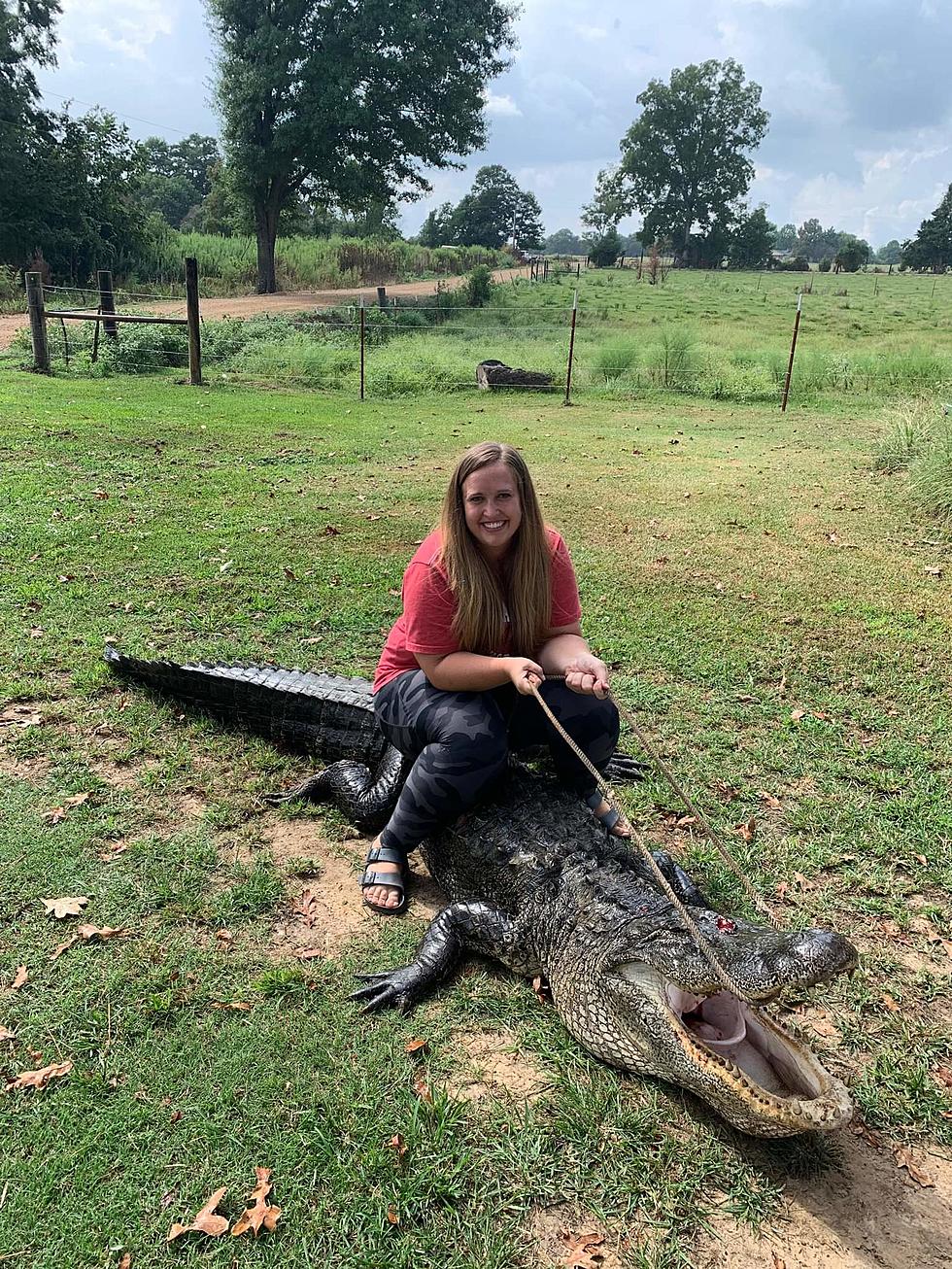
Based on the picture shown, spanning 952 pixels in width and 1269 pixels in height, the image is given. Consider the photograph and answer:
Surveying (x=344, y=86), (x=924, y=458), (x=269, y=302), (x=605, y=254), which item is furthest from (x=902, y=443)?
(x=605, y=254)

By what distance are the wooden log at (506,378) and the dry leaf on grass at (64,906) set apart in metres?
13.5

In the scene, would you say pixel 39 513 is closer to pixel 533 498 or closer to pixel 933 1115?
pixel 533 498

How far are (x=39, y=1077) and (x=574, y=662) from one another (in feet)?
6.38

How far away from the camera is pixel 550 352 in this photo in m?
18.6

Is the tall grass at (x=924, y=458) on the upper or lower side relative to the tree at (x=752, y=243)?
lower

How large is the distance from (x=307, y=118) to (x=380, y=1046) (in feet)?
106

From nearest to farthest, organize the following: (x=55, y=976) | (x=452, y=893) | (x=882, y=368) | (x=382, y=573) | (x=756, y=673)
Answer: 1. (x=55, y=976)
2. (x=452, y=893)
3. (x=756, y=673)
4. (x=382, y=573)
5. (x=882, y=368)

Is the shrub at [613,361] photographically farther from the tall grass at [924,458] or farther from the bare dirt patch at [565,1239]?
the bare dirt patch at [565,1239]

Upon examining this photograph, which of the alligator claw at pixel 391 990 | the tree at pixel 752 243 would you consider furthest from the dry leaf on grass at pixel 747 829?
the tree at pixel 752 243

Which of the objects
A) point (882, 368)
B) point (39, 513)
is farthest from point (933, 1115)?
point (882, 368)

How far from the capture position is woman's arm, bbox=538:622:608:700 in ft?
8.61

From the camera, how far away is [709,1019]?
2096 millimetres

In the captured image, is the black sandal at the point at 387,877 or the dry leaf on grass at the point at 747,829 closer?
the black sandal at the point at 387,877

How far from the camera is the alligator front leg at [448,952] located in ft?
8.38
